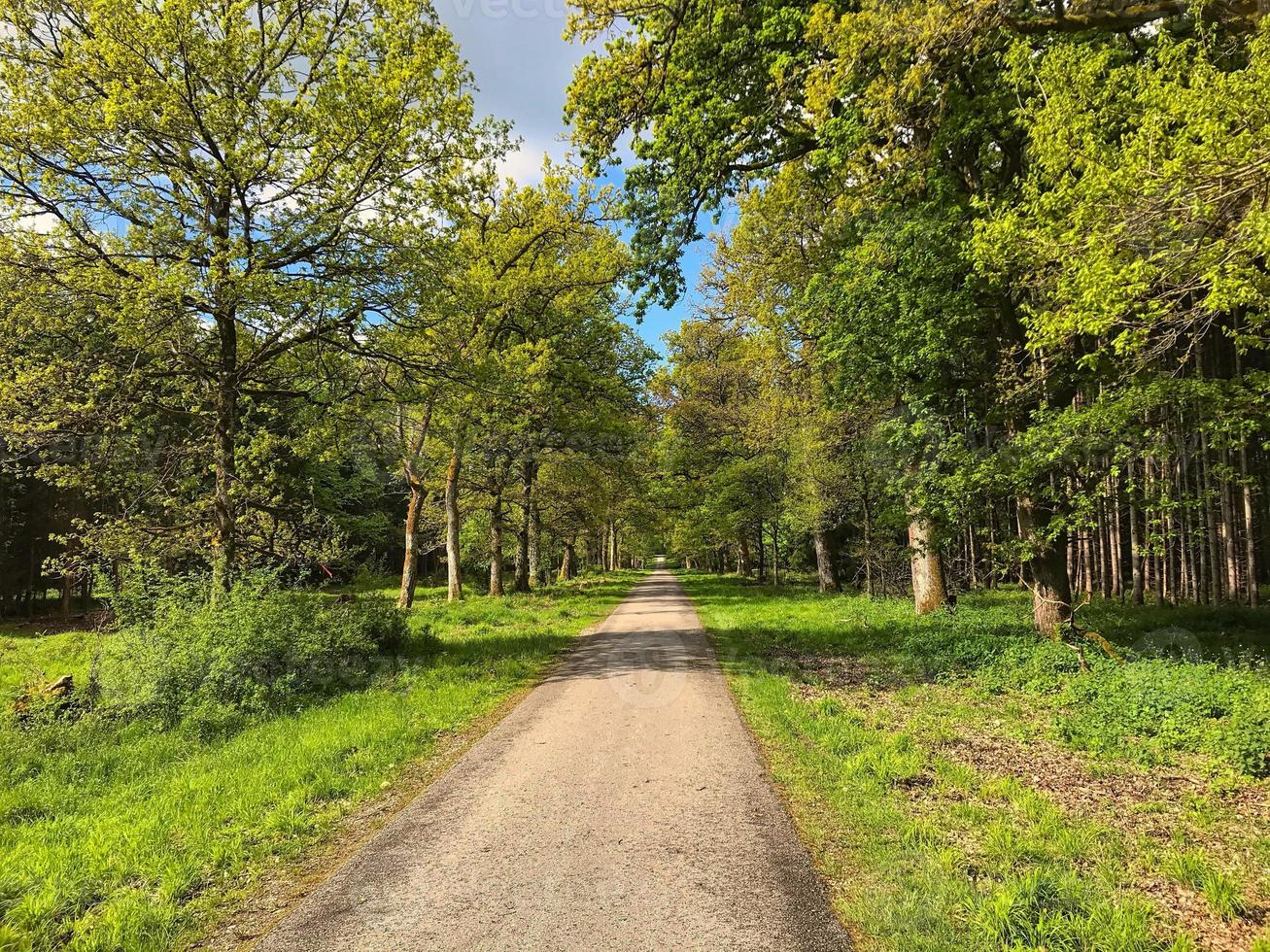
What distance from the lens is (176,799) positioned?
5457 mm

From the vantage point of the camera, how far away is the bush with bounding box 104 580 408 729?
8203mm

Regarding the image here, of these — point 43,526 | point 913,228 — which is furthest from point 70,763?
point 43,526

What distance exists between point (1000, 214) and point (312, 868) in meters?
9.81

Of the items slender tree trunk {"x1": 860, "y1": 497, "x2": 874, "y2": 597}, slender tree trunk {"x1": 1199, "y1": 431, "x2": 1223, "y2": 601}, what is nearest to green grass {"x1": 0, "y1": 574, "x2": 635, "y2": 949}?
slender tree trunk {"x1": 860, "y1": 497, "x2": 874, "y2": 597}

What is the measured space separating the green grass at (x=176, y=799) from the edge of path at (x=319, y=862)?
4.3 inches

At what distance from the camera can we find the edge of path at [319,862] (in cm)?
365

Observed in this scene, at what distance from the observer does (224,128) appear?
970cm

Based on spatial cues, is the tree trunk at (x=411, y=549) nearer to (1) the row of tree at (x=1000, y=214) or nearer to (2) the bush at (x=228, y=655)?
(2) the bush at (x=228, y=655)

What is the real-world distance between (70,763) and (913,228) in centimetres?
1296

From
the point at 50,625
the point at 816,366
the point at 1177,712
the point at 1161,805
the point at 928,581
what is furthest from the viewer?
the point at 50,625

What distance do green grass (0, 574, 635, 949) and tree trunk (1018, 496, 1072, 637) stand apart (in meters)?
9.08

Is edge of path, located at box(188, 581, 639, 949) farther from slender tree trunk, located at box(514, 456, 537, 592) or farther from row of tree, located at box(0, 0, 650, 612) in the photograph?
slender tree trunk, located at box(514, 456, 537, 592)

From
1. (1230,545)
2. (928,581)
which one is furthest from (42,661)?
(1230,545)

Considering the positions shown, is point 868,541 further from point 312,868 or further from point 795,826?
point 312,868
